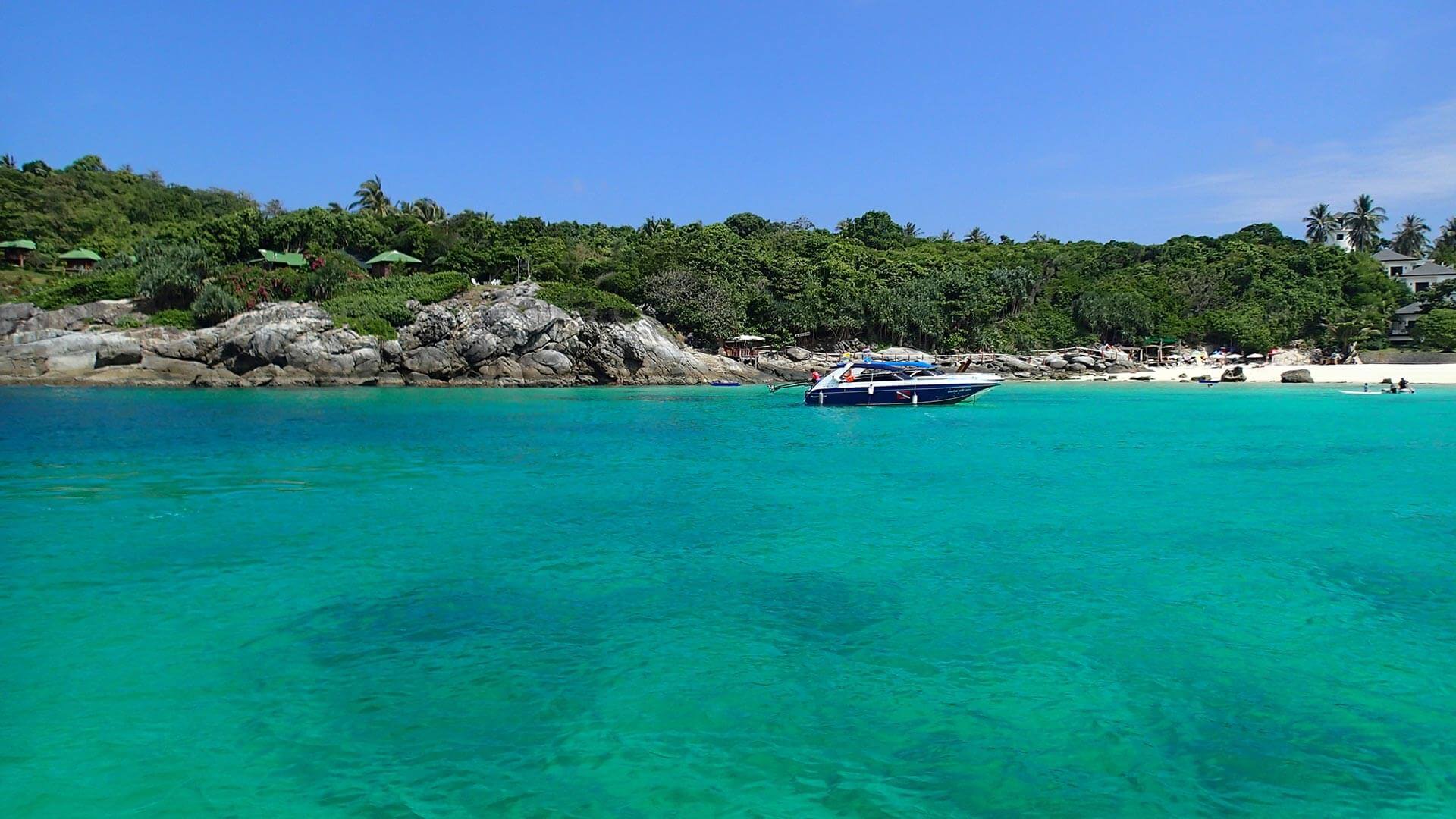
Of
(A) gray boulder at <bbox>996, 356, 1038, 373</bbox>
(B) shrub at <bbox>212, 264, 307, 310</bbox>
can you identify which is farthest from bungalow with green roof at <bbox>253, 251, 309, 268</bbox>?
(A) gray boulder at <bbox>996, 356, 1038, 373</bbox>

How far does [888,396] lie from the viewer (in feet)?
119

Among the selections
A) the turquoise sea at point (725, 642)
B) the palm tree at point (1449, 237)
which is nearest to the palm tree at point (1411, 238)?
the palm tree at point (1449, 237)

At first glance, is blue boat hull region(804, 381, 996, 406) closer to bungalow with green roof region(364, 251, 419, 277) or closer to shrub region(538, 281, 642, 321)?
shrub region(538, 281, 642, 321)

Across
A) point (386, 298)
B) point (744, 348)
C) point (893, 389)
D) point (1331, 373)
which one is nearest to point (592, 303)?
point (744, 348)

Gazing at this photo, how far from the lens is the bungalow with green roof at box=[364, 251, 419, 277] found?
6200 cm

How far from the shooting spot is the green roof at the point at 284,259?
58506 millimetres

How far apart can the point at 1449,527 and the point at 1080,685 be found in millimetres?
9537

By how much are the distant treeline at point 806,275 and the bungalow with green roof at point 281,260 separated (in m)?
2.13

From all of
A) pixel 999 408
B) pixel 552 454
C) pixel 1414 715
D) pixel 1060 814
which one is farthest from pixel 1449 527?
pixel 999 408

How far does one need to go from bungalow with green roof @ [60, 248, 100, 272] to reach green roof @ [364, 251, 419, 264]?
18.3 metres

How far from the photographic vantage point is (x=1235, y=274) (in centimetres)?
6956

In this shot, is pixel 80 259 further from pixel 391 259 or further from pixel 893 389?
pixel 893 389

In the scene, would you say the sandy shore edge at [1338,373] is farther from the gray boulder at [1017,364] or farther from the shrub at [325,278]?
the shrub at [325,278]

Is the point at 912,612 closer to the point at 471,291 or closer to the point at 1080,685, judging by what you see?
the point at 1080,685
